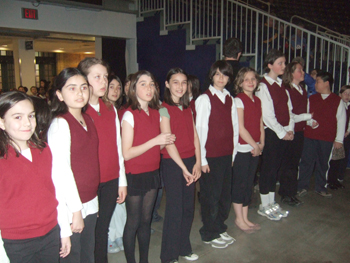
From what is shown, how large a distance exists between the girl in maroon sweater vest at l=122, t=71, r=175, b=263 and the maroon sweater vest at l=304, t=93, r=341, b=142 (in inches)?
99.9

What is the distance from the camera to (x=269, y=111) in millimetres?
3098

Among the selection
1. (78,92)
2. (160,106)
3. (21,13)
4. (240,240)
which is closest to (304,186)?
(240,240)

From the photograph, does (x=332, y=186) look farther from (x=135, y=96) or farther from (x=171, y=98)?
(x=135, y=96)

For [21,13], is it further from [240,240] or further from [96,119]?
[240,240]

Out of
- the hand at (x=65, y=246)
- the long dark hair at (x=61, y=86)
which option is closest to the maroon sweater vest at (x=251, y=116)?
the long dark hair at (x=61, y=86)

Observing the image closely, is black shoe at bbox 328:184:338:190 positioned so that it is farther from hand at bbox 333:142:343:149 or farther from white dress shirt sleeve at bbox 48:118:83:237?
white dress shirt sleeve at bbox 48:118:83:237

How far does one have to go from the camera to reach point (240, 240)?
9.12ft

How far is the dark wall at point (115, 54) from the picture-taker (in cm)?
730

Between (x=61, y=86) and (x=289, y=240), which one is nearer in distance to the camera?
(x=61, y=86)

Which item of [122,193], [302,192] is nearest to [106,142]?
[122,193]

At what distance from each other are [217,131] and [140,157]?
77 centimetres

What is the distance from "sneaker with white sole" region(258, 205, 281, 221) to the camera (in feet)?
10.5

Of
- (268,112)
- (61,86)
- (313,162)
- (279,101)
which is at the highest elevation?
(61,86)

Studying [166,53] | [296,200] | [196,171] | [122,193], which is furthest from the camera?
[166,53]
